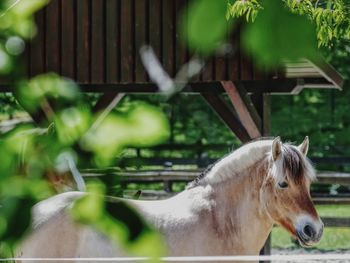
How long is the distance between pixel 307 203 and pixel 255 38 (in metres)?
5.61

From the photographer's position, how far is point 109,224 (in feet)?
3.07

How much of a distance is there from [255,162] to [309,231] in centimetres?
52

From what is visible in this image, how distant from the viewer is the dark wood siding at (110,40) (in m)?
10.9

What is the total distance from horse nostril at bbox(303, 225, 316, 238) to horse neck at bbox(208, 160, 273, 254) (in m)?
0.31

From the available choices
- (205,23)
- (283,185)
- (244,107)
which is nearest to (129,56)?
(244,107)

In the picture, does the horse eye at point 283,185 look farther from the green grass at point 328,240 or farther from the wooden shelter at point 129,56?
the green grass at point 328,240

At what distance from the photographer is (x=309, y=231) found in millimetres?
6363

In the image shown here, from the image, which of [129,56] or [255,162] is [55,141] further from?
[129,56]

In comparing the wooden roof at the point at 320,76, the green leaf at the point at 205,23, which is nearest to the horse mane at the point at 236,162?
the wooden roof at the point at 320,76

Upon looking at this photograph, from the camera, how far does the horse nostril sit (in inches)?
250

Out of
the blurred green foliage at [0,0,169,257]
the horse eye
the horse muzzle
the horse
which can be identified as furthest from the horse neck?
the blurred green foliage at [0,0,169,257]

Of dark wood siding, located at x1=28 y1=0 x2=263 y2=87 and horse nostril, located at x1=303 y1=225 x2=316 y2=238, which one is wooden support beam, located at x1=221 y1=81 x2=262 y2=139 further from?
horse nostril, located at x1=303 y1=225 x2=316 y2=238

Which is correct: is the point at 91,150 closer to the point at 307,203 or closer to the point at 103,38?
the point at 307,203

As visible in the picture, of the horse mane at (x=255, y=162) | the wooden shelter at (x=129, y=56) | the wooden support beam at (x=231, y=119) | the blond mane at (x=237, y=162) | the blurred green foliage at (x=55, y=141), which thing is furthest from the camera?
the wooden shelter at (x=129, y=56)
